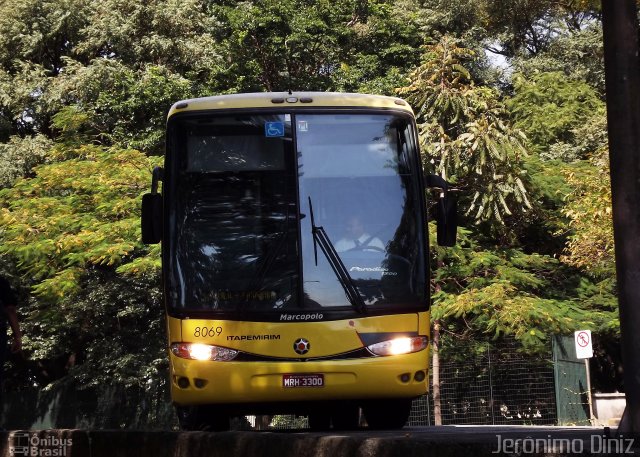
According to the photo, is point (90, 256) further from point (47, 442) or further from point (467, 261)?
point (47, 442)

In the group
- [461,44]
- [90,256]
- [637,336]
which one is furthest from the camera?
[461,44]

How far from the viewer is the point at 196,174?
33.3ft

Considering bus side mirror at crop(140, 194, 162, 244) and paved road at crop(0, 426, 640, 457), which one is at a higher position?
bus side mirror at crop(140, 194, 162, 244)

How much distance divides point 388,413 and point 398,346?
134 cm

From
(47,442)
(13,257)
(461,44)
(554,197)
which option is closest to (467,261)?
(554,197)

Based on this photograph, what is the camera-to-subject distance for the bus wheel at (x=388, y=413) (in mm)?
10719

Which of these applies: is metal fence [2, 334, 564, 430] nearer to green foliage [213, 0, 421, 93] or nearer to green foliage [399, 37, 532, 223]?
green foliage [399, 37, 532, 223]

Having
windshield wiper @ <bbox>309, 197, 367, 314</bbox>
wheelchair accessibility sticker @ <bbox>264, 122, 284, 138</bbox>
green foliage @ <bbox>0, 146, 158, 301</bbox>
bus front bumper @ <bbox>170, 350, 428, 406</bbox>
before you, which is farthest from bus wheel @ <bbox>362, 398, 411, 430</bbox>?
green foliage @ <bbox>0, 146, 158, 301</bbox>

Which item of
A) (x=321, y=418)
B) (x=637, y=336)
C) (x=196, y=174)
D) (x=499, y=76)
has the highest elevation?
(x=499, y=76)

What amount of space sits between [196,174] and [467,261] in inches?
666

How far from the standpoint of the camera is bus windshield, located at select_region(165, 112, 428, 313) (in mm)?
9781

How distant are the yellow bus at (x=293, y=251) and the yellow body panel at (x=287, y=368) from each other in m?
0.01

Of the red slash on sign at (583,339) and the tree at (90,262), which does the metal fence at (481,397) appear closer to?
the red slash on sign at (583,339)

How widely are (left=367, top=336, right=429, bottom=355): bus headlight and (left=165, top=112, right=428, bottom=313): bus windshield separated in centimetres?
32
